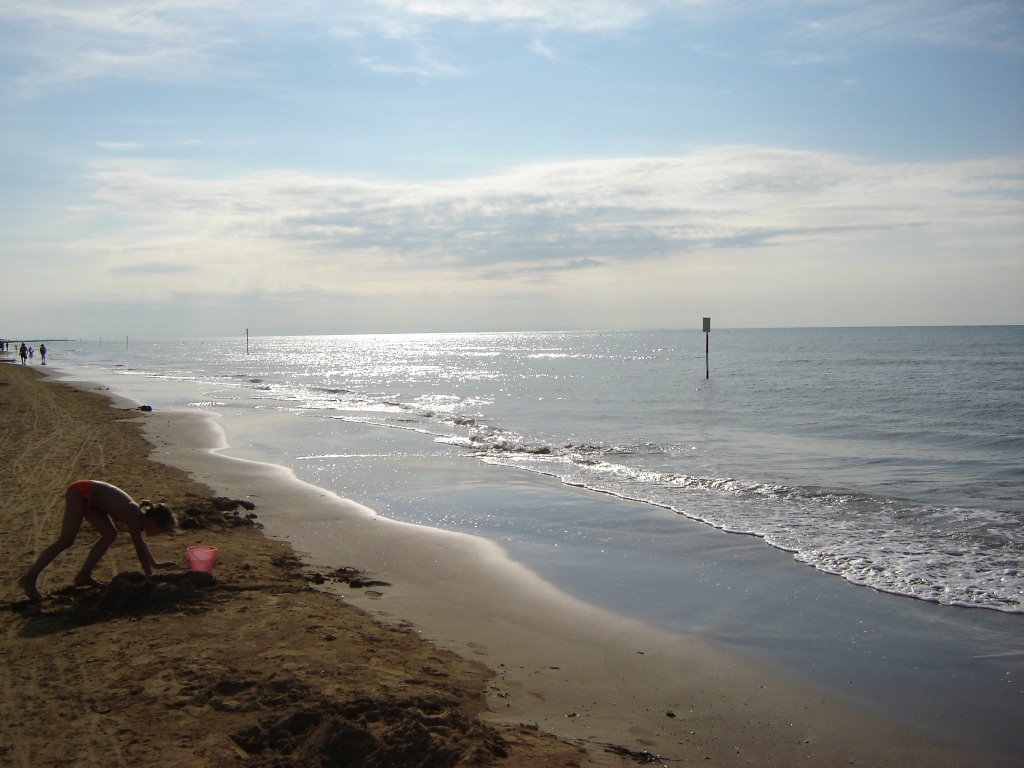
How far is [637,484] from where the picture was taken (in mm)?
13758

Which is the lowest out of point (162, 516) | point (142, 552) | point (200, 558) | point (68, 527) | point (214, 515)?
point (214, 515)

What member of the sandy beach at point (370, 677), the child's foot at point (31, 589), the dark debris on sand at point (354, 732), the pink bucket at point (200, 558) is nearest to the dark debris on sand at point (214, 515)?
the sandy beach at point (370, 677)

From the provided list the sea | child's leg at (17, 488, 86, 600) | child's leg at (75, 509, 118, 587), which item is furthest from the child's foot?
the sea

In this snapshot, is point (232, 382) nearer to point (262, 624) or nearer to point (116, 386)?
point (116, 386)

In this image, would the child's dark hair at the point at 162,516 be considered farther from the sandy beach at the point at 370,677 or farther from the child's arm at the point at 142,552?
the sandy beach at the point at 370,677

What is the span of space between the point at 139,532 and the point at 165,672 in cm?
196

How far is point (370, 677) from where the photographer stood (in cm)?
A: 503

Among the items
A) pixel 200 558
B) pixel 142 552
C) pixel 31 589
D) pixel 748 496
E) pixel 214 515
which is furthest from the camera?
pixel 748 496

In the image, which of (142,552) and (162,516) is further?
(142,552)

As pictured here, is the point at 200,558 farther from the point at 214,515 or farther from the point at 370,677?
the point at 214,515

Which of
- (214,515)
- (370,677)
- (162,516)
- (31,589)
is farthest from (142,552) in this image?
(214,515)

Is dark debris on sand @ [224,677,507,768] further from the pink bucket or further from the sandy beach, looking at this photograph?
the pink bucket

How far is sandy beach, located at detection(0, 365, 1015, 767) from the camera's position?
14.0ft

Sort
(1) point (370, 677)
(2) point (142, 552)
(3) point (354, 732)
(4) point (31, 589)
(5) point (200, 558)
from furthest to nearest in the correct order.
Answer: (5) point (200, 558)
(2) point (142, 552)
(4) point (31, 589)
(1) point (370, 677)
(3) point (354, 732)
